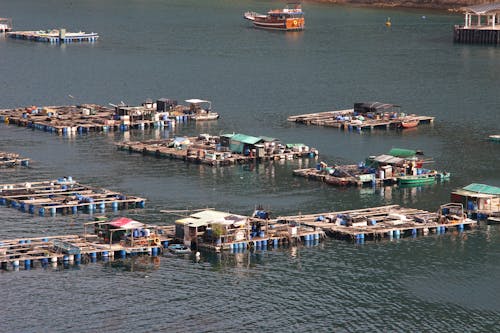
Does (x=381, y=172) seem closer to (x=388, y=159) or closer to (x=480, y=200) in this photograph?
(x=388, y=159)

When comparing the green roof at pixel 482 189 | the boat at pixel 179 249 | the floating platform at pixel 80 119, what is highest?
the floating platform at pixel 80 119

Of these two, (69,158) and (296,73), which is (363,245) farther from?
(296,73)

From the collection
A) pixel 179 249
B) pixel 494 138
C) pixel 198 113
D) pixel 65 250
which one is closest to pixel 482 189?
pixel 179 249

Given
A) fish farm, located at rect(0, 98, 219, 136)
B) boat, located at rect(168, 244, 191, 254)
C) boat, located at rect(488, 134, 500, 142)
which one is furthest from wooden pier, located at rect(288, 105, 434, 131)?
boat, located at rect(168, 244, 191, 254)

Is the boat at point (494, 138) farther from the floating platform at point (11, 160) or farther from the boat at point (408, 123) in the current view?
the floating platform at point (11, 160)

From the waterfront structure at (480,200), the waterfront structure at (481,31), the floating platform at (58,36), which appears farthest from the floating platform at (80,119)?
the waterfront structure at (481,31)

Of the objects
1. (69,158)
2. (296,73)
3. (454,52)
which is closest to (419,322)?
(69,158)
